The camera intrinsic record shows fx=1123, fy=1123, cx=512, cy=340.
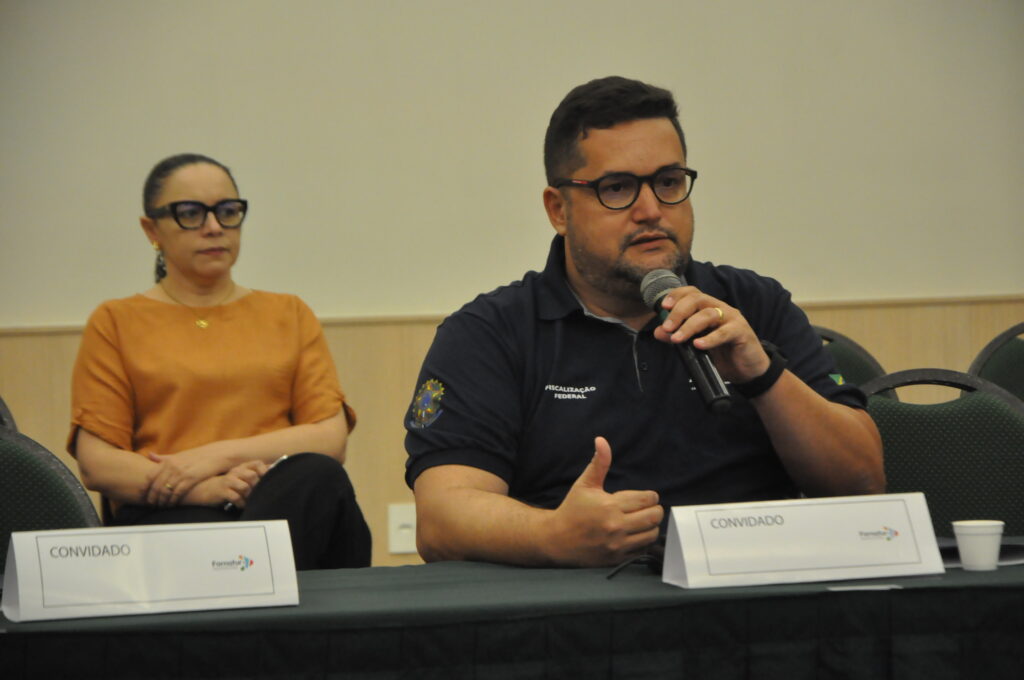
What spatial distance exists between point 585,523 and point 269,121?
293cm

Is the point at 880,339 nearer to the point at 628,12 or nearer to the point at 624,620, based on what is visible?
the point at 628,12

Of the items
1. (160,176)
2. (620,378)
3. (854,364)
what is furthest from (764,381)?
(160,176)

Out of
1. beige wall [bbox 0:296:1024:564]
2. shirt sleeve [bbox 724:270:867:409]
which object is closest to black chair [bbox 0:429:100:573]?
shirt sleeve [bbox 724:270:867:409]

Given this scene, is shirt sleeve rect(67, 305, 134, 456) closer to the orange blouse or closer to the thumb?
the orange blouse

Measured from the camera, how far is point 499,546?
1336 millimetres

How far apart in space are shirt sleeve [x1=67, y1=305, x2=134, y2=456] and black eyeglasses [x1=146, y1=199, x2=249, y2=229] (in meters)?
0.27

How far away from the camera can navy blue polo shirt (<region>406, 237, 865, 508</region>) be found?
165 centimetres

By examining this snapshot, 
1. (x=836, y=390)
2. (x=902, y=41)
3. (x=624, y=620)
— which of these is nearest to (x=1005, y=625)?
(x=624, y=620)

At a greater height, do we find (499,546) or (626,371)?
(626,371)

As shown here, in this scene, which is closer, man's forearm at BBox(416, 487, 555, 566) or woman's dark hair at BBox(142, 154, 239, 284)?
man's forearm at BBox(416, 487, 555, 566)

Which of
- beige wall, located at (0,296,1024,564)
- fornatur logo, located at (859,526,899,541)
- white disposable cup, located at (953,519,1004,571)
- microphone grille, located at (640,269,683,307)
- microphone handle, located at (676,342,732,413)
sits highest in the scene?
microphone grille, located at (640,269,683,307)

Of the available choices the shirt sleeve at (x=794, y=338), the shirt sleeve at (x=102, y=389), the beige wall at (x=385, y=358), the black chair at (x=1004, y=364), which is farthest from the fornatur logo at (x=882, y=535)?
the beige wall at (x=385, y=358)

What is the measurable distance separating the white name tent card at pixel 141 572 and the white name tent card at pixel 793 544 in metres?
0.36

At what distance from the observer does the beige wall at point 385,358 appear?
379cm
